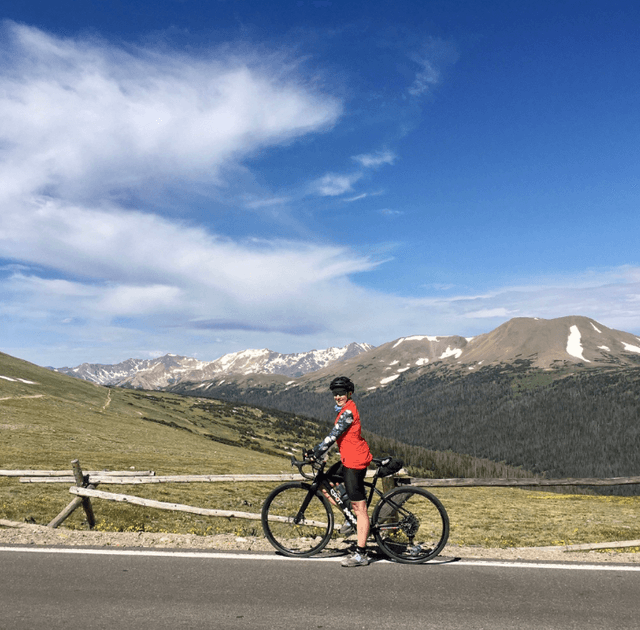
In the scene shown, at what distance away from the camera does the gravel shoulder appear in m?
8.92

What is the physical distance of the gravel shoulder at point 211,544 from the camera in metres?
8.92

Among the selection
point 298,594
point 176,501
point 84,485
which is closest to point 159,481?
point 84,485

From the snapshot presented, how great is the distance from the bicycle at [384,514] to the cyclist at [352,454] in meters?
0.22

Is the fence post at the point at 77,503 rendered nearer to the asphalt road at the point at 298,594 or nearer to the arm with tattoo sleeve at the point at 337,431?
the asphalt road at the point at 298,594

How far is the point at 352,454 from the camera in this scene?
827 cm

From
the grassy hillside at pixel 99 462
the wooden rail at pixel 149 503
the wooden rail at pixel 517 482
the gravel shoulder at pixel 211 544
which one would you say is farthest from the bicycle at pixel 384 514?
the grassy hillside at pixel 99 462

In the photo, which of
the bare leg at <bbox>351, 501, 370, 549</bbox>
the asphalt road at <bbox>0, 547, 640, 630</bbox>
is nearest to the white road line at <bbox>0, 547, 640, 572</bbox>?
the asphalt road at <bbox>0, 547, 640, 630</bbox>

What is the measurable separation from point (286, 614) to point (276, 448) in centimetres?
13946

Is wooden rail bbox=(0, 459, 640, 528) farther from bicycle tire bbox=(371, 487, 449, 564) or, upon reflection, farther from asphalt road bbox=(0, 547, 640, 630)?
asphalt road bbox=(0, 547, 640, 630)

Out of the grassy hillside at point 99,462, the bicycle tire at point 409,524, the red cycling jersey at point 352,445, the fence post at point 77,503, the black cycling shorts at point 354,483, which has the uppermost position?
the red cycling jersey at point 352,445

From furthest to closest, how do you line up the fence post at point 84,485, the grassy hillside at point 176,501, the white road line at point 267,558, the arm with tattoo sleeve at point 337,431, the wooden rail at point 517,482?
the grassy hillside at point 176,501
the fence post at point 84,485
the wooden rail at point 517,482
the arm with tattoo sleeve at point 337,431
the white road line at point 267,558

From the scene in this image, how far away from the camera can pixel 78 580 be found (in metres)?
7.45

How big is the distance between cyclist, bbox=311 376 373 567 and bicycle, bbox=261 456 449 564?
0.22 meters

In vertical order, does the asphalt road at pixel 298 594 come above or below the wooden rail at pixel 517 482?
below
